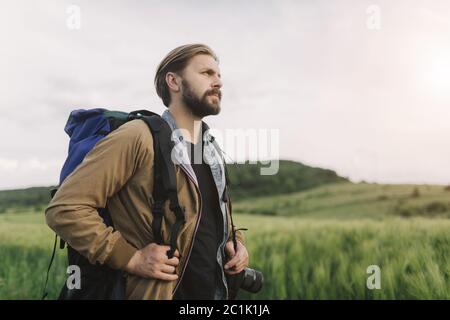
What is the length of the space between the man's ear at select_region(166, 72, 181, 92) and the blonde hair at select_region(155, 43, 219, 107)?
38 mm

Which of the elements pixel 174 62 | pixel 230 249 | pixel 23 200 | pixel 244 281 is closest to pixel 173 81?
pixel 174 62

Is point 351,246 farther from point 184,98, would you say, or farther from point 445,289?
point 184,98

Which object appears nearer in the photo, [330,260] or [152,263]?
[152,263]

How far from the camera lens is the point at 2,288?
4.56 metres

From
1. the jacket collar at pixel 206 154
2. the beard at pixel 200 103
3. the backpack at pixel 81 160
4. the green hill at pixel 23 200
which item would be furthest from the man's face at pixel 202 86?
the green hill at pixel 23 200

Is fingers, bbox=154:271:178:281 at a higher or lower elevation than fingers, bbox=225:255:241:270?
lower

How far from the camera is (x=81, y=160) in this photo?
231 centimetres

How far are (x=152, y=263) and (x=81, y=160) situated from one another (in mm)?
622

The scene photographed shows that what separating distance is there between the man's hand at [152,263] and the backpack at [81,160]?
3cm

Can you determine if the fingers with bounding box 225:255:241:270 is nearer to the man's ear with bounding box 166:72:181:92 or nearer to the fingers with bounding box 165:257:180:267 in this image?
the fingers with bounding box 165:257:180:267

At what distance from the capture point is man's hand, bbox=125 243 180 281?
2.20 meters

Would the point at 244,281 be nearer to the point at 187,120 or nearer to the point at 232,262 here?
the point at 232,262

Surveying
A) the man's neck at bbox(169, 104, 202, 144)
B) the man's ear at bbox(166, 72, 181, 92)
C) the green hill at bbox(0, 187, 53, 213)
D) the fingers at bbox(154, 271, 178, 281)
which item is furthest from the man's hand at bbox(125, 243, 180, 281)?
the green hill at bbox(0, 187, 53, 213)

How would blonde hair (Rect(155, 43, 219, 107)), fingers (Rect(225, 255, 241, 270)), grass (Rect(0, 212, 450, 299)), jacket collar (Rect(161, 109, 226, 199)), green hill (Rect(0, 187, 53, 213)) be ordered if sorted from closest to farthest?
1. jacket collar (Rect(161, 109, 226, 199))
2. fingers (Rect(225, 255, 241, 270))
3. blonde hair (Rect(155, 43, 219, 107))
4. grass (Rect(0, 212, 450, 299))
5. green hill (Rect(0, 187, 53, 213))
